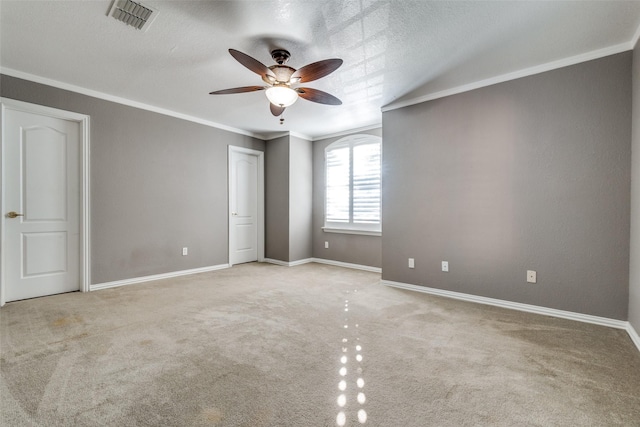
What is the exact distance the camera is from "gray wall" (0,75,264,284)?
377 centimetres

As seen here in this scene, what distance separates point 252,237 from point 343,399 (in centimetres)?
448

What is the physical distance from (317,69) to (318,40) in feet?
0.96

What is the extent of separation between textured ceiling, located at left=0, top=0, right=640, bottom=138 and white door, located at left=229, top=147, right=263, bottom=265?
2.00 metres

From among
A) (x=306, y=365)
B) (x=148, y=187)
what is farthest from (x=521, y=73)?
A: (x=148, y=187)

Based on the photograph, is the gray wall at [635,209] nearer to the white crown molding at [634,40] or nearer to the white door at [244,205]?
the white crown molding at [634,40]

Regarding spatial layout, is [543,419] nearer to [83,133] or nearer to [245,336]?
[245,336]

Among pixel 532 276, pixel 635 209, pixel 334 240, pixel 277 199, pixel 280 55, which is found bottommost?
pixel 532 276

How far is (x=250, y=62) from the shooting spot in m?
2.39

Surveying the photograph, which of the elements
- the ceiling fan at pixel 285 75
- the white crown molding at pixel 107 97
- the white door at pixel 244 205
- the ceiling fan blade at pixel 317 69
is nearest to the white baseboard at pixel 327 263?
the white door at pixel 244 205

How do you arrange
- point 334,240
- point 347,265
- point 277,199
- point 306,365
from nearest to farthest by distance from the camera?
1. point 306,365
2. point 347,265
3. point 334,240
4. point 277,199

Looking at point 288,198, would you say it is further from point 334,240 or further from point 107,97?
point 107,97

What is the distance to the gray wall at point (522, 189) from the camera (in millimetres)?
2676

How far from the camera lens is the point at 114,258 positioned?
393 centimetres

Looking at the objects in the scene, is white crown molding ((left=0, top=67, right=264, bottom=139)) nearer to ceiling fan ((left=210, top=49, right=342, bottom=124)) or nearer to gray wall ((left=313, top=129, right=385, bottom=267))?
gray wall ((left=313, top=129, right=385, bottom=267))
